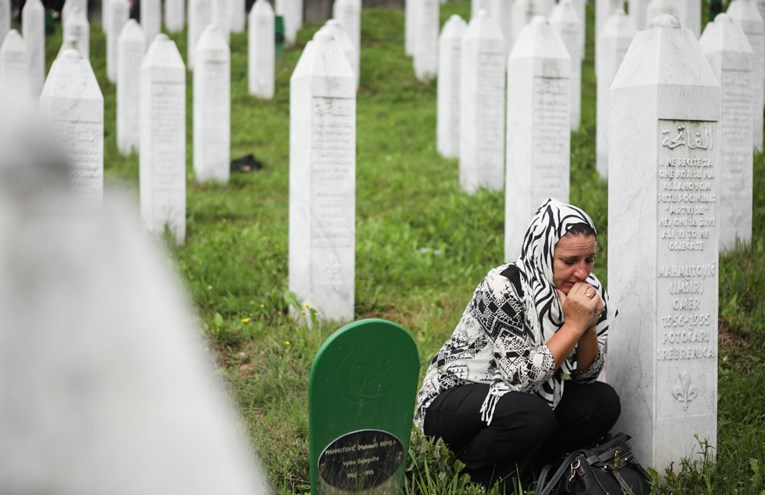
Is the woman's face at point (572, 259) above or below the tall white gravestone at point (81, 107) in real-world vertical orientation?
below

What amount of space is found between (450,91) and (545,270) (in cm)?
940

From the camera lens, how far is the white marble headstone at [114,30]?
19469 millimetres

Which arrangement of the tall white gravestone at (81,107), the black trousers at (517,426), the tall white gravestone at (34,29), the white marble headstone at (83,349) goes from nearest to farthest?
the white marble headstone at (83,349) → the black trousers at (517,426) → the tall white gravestone at (81,107) → the tall white gravestone at (34,29)

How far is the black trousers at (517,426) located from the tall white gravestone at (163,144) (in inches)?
233

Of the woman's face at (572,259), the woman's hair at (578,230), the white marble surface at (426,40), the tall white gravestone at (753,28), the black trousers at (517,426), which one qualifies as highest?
A: the white marble surface at (426,40)

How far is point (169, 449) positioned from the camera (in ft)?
3.58

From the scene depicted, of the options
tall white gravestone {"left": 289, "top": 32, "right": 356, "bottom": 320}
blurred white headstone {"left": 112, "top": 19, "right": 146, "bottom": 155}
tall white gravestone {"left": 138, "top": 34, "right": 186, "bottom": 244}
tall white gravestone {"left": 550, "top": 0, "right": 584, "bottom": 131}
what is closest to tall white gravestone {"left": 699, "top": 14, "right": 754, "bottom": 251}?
tall white gravestone {"left": 289, "top": 32, "right": 356, "bottom": 320}

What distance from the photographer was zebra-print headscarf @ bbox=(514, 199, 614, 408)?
359 cm

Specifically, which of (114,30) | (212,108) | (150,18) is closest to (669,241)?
(212,108)

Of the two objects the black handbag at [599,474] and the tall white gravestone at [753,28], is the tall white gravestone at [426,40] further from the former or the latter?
the black handbag at [599,474]

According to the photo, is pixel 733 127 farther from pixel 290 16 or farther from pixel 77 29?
pixel 290 16

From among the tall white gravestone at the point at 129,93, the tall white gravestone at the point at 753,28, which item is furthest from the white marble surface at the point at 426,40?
the tall white gravestone at the point at 753,28

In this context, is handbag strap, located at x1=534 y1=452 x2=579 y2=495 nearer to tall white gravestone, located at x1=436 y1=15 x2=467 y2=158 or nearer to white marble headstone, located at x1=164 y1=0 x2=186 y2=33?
tall white gravestone, located at x1=436 y1=15 x2=467 y2=158

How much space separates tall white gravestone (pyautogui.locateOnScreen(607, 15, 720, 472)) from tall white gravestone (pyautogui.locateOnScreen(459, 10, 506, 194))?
19.9ft
